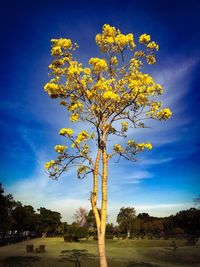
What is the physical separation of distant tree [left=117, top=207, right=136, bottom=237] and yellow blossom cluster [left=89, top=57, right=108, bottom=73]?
346ft

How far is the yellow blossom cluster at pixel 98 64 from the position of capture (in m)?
17.0

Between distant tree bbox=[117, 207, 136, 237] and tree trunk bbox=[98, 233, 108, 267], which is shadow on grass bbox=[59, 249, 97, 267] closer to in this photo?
tree trunk bbox=[98, 233, 108, 267]

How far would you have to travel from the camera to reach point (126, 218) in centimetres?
11694

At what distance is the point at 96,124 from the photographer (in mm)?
17328

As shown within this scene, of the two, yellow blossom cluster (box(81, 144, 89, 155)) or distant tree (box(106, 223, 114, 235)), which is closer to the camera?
yellow blossom cluster (box(81, 144, 89, 155))

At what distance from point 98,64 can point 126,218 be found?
107024 millimetres

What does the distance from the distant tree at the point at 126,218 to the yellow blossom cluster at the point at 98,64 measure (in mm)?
105577

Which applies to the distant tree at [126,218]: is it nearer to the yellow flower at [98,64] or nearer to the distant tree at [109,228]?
the distant tree at [109,228]

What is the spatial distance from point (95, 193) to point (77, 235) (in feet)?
251

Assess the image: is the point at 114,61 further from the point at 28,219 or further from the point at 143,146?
the point at 28,219

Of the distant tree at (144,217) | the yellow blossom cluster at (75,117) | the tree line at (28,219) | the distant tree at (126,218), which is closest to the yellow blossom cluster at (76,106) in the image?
the yellow blossom cluster at (75,117)

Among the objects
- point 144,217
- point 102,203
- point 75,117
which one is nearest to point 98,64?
point 75,117

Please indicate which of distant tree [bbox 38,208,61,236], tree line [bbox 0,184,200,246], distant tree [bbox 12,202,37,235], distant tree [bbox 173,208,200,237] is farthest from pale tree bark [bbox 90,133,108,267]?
distant tree [bbox 38,208,61,236]

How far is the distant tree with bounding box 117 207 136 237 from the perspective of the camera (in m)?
116
